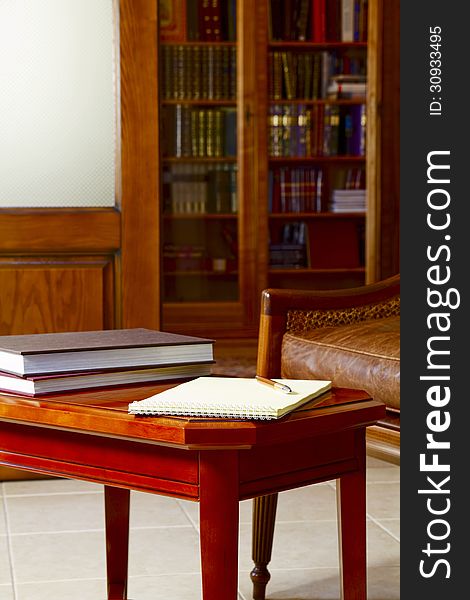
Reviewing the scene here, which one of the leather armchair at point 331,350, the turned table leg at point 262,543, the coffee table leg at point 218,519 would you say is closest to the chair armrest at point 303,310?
the leather armchair at point 331,350

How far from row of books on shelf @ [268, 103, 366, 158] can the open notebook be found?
12.6ft

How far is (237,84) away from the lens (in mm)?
4945

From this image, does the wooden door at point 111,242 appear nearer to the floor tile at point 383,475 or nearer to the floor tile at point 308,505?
the floor tile at point 308,505

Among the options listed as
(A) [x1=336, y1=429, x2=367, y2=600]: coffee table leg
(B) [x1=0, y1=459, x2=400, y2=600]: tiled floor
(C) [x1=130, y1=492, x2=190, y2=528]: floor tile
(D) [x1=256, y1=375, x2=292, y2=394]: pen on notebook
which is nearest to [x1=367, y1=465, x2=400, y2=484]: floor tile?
(B) [x1=0, y1=459, x2=400, y2=600]: tiled floor

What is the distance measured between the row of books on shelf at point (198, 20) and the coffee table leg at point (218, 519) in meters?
4.00

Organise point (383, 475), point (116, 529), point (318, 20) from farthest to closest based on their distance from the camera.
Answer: point (318, 20), point (383, 475), point (116, 529)

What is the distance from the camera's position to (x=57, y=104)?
2.95 metres

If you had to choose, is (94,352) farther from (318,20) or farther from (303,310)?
(318,20)

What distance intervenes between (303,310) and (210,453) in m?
0.93

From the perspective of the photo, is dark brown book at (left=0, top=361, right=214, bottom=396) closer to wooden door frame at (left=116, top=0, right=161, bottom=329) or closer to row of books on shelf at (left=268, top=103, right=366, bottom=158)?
wooden door frame at (left=116, top=0, right=161, bottom=329)

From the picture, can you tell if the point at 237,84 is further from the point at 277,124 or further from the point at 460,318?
the point at 460,318

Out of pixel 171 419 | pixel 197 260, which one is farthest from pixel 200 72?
pixel 171 419

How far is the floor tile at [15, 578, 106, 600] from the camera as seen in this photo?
6.50ft

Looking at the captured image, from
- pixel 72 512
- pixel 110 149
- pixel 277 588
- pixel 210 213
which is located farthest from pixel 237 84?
pixel 277 588
